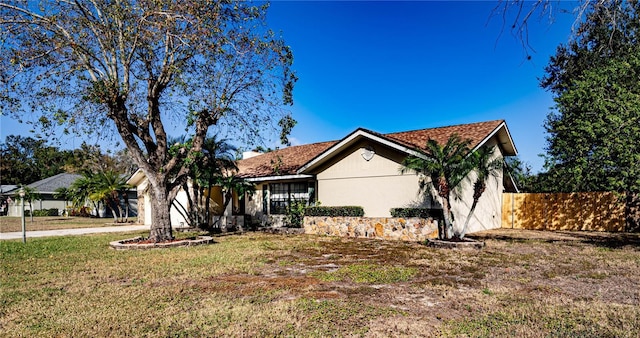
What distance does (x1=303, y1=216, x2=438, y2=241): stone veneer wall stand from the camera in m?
13.5

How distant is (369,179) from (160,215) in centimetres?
878

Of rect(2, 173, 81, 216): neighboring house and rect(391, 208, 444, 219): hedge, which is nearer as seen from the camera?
rect(391, 208, 444, 219): hedge

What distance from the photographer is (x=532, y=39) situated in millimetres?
3480

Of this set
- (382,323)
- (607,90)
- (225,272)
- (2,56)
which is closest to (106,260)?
(225,272)

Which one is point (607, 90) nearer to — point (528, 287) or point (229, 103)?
point (528, 287)

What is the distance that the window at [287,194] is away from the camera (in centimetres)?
→ 1878

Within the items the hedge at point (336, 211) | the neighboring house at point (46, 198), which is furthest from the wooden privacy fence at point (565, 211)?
the neighboring house at point (46, 198)

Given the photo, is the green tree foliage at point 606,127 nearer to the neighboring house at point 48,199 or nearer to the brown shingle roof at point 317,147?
the brown shingle roof at point 317,147

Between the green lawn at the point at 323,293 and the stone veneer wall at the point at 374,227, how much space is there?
2552 millimetres

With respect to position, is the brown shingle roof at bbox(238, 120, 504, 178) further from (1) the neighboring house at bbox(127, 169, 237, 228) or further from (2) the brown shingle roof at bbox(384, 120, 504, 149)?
(1) the neighboring house at bbox(127, 169, 237, 228)

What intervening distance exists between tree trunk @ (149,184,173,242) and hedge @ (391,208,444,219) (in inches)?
338

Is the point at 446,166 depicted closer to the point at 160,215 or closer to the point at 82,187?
the point at 160,215

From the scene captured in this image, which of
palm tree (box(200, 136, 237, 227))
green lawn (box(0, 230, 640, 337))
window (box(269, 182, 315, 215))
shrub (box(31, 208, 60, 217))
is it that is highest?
palm tree (box(200, 136, 237, 227))

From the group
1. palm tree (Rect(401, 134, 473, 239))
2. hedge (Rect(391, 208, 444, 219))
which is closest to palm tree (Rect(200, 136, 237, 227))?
hedge (Rect(391, 208, 444, 219))
